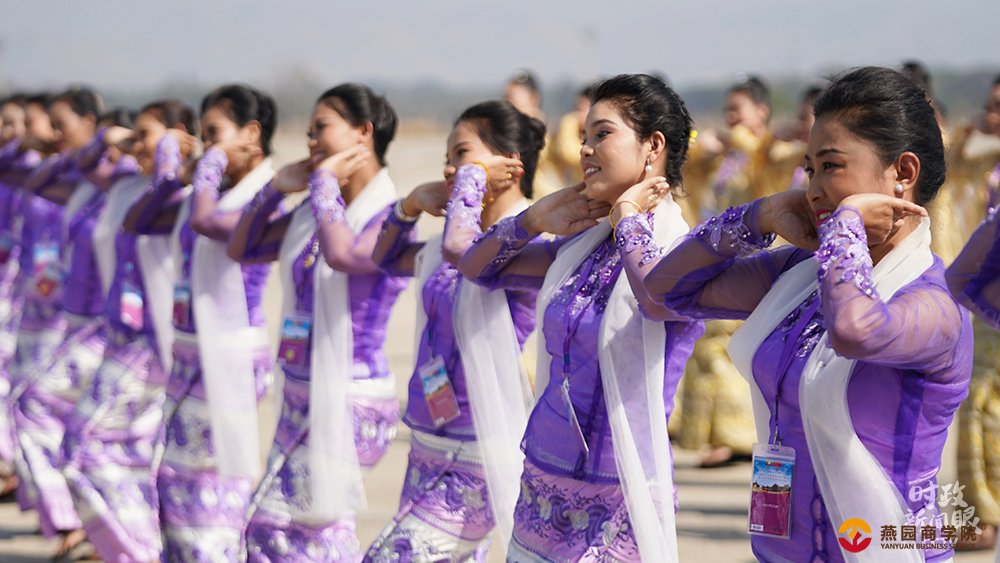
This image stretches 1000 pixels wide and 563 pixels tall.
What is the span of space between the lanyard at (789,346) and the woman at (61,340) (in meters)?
4.52

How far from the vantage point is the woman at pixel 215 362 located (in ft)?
18.6

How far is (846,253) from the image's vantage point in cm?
277

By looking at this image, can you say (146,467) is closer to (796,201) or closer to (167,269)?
(167,269)

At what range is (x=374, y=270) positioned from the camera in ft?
16.2

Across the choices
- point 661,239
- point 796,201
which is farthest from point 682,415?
point 796,201

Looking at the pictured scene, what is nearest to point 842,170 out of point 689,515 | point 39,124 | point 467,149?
point 467,149

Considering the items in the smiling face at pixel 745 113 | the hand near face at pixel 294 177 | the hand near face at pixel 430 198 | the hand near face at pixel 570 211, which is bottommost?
the smiling face at pixel 745 113

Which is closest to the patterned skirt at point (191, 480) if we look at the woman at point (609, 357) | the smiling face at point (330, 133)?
the smiling face at point (330, 133)

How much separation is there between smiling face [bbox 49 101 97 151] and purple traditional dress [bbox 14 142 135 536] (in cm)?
97

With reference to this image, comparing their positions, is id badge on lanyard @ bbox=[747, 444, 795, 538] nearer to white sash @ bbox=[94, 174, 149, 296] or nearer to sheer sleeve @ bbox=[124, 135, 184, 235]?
sheer sleeve @ bbox=[124, 135, 184, 235]

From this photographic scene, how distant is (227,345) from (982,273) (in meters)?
3.56

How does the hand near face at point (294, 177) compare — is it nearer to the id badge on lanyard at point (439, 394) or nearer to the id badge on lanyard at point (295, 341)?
the id badge on lanyard at point (295, 341)

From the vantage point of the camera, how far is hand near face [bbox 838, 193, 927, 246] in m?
2.85

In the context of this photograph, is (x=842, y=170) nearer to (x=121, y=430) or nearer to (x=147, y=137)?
(x=121, y=430)
